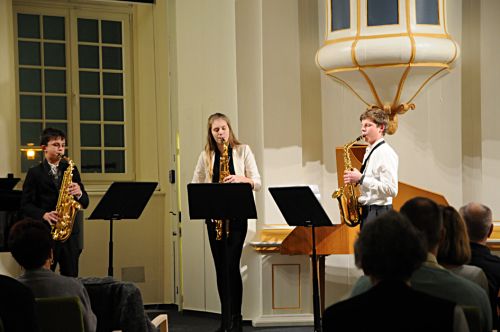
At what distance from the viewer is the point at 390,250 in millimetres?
2520

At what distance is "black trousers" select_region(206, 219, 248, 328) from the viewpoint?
6.36m

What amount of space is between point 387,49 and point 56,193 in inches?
105

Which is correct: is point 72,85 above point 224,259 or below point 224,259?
A: above

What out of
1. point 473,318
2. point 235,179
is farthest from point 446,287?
point 235,179

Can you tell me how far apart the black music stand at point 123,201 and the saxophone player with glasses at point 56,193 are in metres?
0.41

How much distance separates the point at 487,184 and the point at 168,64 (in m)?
3.20

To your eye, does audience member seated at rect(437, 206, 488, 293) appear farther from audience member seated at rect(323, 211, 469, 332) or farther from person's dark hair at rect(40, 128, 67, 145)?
person's dark hair at rect(40, 128, 67, 145)

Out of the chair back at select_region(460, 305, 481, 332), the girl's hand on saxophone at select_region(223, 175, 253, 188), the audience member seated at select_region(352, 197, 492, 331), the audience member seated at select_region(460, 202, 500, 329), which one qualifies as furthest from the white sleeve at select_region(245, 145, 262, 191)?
the chair back at select_region(460, 305, 481, 332)

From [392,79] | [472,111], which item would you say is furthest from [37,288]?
[472,111]

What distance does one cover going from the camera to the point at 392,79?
672cm

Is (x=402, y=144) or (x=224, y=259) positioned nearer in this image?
(x=224, y=259)

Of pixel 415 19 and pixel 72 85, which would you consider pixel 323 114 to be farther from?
pixel 72 85

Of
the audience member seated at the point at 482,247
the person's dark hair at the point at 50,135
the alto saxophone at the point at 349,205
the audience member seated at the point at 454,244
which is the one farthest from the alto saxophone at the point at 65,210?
the audience member seated at the point at 454,244

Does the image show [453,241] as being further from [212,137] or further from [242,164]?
[212,137]
